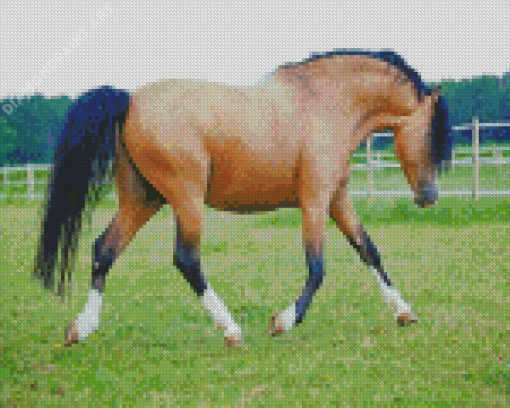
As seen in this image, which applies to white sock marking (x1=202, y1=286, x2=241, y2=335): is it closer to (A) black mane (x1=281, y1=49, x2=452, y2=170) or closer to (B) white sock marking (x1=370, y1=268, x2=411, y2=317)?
(B) white sock marking (x1=370, y1=268, x2=411, y2=317)

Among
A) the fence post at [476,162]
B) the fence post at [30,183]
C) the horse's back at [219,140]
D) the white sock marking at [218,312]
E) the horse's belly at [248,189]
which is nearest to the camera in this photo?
the horse's back at [219,140]

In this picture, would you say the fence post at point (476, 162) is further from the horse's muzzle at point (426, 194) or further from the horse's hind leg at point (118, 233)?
the horse's hind leg at point (118, 233)

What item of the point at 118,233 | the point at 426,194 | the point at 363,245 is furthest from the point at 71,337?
the point at 426,194

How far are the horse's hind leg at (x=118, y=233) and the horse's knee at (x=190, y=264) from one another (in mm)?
460

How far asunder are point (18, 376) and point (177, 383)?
989 mm

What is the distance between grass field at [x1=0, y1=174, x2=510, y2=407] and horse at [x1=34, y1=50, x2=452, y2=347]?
293 millimetres

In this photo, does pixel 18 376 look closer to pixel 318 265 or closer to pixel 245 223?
pixel 318 265

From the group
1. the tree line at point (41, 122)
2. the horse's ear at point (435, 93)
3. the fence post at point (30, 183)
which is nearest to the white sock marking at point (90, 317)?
the horse's ear at point (435, 93)

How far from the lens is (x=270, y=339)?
4.18 m

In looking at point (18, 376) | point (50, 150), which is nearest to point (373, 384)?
point (18, 376)

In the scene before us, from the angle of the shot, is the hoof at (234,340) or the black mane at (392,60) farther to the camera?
the black mane at (392,60)

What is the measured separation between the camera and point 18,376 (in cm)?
354

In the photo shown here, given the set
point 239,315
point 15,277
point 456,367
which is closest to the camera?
point 456,367

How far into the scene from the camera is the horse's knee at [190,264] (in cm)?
402
